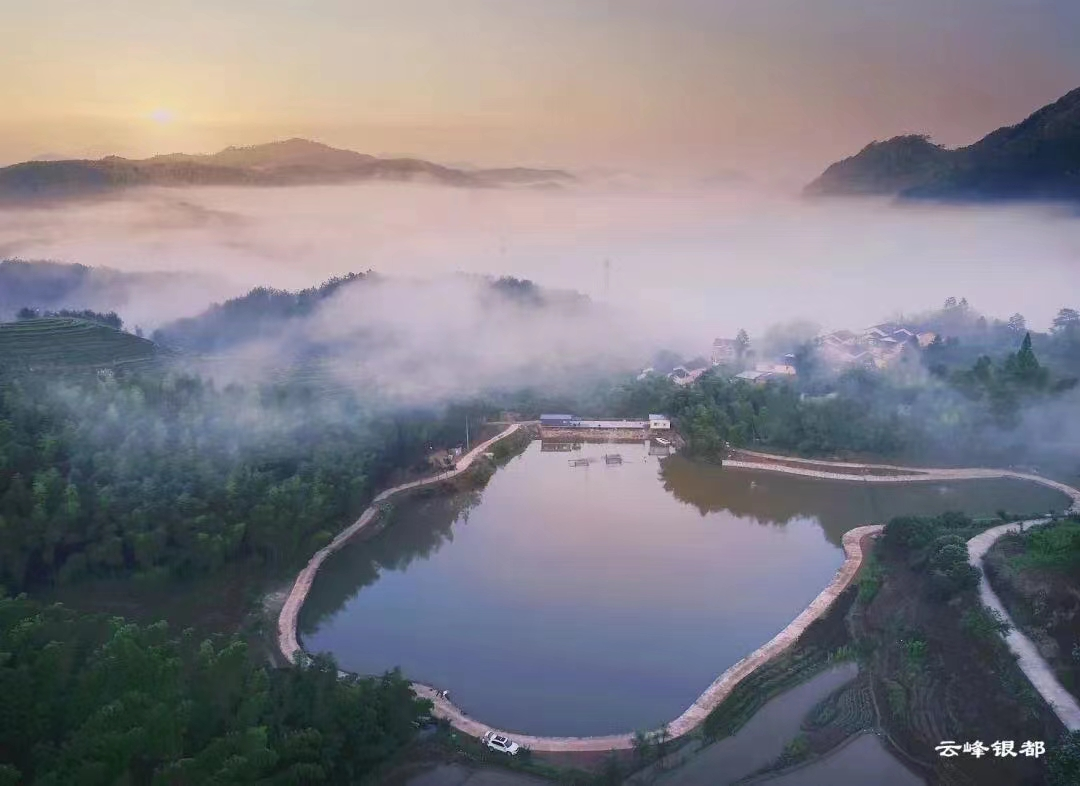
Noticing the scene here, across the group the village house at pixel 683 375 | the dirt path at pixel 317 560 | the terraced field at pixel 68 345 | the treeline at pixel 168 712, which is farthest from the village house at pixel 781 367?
the treeline at pixel 168 712

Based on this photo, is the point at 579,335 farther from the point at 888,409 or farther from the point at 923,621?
the point at 923,621

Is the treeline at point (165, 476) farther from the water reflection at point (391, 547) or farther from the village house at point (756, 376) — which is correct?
the village house at point (756, 376)

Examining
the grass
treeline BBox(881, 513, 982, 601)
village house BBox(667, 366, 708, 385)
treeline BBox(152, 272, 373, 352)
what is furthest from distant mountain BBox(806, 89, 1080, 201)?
treeline BBox(152, 272, 373, 352)

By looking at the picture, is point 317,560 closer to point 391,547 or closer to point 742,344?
point 391,547

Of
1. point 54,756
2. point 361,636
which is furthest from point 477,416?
point 54,756

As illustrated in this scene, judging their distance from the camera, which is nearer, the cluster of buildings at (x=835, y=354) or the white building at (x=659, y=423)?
the white building at (x=659, y=423)

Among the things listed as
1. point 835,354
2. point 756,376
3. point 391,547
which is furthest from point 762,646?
point 835,354
